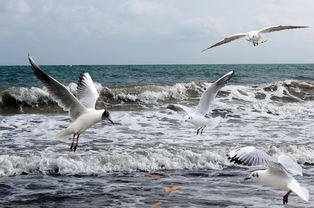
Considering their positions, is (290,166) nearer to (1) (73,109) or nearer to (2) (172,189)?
(2) (172,189)

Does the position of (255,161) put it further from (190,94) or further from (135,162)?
(190,94)

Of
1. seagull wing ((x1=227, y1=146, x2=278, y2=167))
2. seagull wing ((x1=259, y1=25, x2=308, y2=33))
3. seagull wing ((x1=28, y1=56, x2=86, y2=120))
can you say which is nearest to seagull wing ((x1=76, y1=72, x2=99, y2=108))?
seagull wing ((x1=28, y1=56, x2=86, y2=120))

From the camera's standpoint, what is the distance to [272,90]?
70.6ft

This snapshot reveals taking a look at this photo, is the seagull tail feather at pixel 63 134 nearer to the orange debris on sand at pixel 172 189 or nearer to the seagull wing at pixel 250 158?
the orange debris on sand at pixel 172 189

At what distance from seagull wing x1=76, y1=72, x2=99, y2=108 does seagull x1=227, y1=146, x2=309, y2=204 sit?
2.34 metres

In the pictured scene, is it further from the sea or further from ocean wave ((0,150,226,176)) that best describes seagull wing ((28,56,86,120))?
ocean wave ((0,150,226,176))

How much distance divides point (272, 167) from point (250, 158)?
642 mm

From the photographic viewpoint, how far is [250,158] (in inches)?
198

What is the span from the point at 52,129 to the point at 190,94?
352 inches

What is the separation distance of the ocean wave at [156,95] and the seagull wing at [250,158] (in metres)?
11.5

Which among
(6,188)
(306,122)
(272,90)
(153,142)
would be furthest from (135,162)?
(272,90)

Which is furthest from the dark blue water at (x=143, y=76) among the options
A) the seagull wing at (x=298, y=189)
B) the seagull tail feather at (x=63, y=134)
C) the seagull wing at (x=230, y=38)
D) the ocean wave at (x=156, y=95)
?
the seagull wing at (x=298, y=189)

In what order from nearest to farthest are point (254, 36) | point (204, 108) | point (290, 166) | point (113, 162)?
point (290, 166)
point (204, 108)
point (254, 36)
point (113, 162)

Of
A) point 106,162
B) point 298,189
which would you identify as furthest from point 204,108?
point 298,189
